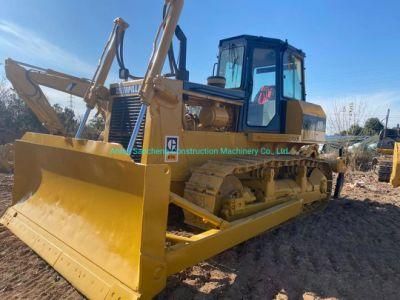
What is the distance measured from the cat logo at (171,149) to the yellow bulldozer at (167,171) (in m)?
0.02

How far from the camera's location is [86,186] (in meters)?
3.72

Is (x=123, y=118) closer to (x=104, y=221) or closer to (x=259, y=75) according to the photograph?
(x=104, y=221)

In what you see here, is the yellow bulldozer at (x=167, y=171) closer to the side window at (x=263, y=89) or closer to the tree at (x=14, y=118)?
the side window at (x=263, y=89)

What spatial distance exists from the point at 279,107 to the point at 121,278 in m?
3.86

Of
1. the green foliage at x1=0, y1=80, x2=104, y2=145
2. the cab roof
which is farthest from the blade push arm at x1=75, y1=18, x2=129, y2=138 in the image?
the green foliage at x1=0, y1=80, x2=104, y2=145

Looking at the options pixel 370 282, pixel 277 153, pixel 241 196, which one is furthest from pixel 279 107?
pixel 370 282

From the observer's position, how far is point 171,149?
13.9 feet

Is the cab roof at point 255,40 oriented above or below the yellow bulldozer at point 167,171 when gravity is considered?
above

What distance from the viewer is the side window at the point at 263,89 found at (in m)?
5.36

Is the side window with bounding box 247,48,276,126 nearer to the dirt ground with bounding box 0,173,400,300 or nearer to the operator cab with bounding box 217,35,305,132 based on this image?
the operator cab with bounding box 217,35,305,132

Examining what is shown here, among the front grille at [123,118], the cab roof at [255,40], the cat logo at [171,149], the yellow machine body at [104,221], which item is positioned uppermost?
the cab roof at [255,40]

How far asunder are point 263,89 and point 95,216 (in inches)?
135

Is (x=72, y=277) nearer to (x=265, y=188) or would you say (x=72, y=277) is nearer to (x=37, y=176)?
(x=37, y=176)

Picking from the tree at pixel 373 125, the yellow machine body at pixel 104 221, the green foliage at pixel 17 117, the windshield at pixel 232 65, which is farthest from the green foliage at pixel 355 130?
the yellow machine body at pixel 104 221
